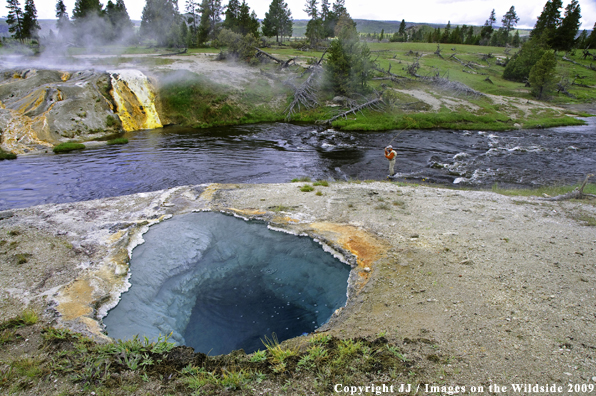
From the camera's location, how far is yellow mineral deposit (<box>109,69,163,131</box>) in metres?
28.1

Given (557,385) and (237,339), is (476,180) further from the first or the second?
(237,339)

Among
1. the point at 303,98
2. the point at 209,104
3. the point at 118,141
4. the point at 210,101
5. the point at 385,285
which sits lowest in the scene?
the point at 118,141

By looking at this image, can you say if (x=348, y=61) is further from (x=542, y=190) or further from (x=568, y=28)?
(x=568, y=28)

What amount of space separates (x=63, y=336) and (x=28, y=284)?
273 centimetres

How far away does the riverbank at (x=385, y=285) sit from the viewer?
4918mm

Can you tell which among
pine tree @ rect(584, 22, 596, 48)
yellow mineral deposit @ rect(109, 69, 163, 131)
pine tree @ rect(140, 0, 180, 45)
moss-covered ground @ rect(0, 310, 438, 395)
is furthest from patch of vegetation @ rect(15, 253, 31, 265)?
pine tree @ rect(584, 22, 596, 48)

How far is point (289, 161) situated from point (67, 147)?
15.4 meters

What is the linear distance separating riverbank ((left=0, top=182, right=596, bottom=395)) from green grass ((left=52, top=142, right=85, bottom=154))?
11594 mm

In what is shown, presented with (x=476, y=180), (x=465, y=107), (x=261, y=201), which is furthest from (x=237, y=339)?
(x=465, y=107)

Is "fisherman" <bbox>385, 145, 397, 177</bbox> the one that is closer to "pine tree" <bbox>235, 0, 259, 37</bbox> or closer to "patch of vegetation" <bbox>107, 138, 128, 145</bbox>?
"patch of vegetation" <bbox>107, 138, 128, 145</bbox>

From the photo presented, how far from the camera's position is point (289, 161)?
20891mm

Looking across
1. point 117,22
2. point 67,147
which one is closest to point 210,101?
point 67,147

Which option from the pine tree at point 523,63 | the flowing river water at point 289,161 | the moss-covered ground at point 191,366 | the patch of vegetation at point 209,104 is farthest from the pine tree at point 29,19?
the pine tree at point 523,63

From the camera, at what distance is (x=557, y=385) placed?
453 centimetres
